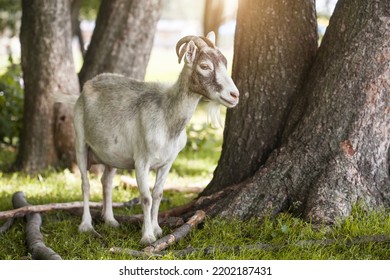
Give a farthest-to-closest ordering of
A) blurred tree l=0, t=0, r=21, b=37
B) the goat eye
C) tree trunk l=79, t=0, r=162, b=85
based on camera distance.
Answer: blurred tree l=0, t=0, r=21, b=37 → tree trunk l=79, t=0, r=162, b=85 → the goat eye

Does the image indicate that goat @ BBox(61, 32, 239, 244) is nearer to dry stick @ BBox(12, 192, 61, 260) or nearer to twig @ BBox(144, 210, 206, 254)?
twig @ BBox(144, 210, 206, 254)

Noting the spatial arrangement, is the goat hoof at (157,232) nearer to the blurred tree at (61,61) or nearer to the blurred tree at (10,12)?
the blurred tree at (61,61)

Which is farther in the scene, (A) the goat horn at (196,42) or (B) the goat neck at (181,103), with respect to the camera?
(B) the goat neck at (181,103)

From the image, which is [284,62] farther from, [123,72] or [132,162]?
[123,72]

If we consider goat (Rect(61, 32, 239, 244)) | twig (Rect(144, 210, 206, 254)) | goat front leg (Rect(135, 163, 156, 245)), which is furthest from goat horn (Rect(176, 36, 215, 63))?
twig (Rect(144, 210, 206, 254))

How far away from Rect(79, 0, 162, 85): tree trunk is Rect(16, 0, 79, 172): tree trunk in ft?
1.33

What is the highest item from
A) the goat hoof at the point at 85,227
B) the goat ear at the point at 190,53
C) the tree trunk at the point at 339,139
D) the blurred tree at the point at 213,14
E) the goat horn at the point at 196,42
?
the blurred tree at the point at 213,14

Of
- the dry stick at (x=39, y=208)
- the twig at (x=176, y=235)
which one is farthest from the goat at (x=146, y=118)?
the dry stick at (x=39, y=208)

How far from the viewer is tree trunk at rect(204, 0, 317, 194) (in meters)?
5.62

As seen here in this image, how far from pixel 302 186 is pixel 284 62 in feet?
3.80

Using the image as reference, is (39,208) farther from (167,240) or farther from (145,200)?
(167,240)

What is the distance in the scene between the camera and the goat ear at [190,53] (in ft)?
15.3

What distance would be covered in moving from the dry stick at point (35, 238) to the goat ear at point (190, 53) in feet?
5.77

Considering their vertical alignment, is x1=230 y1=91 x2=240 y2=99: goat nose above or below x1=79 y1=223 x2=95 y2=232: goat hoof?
above
